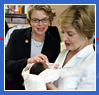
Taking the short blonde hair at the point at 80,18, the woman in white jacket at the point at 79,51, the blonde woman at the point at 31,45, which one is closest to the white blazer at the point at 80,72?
the woman in white jacket at the point at 79,51

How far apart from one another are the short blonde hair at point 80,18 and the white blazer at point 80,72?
0.12m

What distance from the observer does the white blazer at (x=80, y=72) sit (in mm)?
831

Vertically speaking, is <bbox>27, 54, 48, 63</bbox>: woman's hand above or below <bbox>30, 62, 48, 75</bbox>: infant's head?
above

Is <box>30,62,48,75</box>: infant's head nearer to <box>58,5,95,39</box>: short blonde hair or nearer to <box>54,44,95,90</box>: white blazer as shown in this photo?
<box>54,44,95,90</box>: white blazer

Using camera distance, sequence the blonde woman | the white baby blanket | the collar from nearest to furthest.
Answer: the white baby blanket < the collar < the blonde woman

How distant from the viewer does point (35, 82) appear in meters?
0.82

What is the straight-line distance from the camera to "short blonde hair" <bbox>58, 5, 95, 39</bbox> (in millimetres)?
874

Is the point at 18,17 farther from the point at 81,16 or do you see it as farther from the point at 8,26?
the point at 81,16

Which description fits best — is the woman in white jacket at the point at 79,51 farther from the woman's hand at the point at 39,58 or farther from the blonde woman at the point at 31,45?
the blonde woman at the point at 31,45

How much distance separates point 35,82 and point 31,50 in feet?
1.22

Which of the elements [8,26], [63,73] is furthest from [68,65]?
[8,26]

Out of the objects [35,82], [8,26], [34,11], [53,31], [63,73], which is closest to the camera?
[35,82]

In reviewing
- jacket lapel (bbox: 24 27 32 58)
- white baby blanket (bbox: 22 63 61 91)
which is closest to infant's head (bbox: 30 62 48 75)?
white baby blanket (bbox: 22 63 61 91)

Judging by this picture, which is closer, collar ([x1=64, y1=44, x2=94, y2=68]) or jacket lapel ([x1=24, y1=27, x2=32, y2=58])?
collar ([x1=64, y1=44, x2=94, y2=68])
